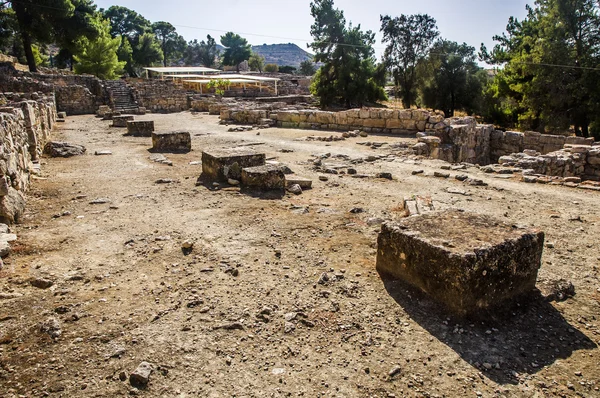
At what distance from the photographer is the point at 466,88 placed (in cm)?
3009

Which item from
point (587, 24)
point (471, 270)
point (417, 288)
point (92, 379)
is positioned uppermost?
point (587, 24)

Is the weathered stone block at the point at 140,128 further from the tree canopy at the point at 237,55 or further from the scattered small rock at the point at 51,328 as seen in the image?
the tree canopy at the point at 237,55

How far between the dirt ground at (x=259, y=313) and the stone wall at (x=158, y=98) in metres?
22.7

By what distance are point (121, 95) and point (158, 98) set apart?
3.42 metres

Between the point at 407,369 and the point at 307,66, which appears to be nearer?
the point at 407,369

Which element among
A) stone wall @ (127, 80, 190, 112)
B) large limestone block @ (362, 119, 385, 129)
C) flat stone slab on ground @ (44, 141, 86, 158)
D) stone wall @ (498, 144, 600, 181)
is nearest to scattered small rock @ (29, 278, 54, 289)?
flat stone slab on ground @ (44, 141, 86, 158)

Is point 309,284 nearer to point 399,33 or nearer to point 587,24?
point 587,24

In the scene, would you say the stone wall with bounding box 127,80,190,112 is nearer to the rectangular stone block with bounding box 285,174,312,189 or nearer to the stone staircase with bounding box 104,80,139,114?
the stone staircase with bounding box 104,80,139,114

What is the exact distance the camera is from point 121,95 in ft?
94.7

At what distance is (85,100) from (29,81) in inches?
134

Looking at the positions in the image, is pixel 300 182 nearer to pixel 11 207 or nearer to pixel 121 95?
pixel 11 207

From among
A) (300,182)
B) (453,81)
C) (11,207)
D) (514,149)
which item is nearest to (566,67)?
(514,149)

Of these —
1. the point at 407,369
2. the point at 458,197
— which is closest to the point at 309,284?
the point at 407,369

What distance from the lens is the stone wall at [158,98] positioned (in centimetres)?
2741
